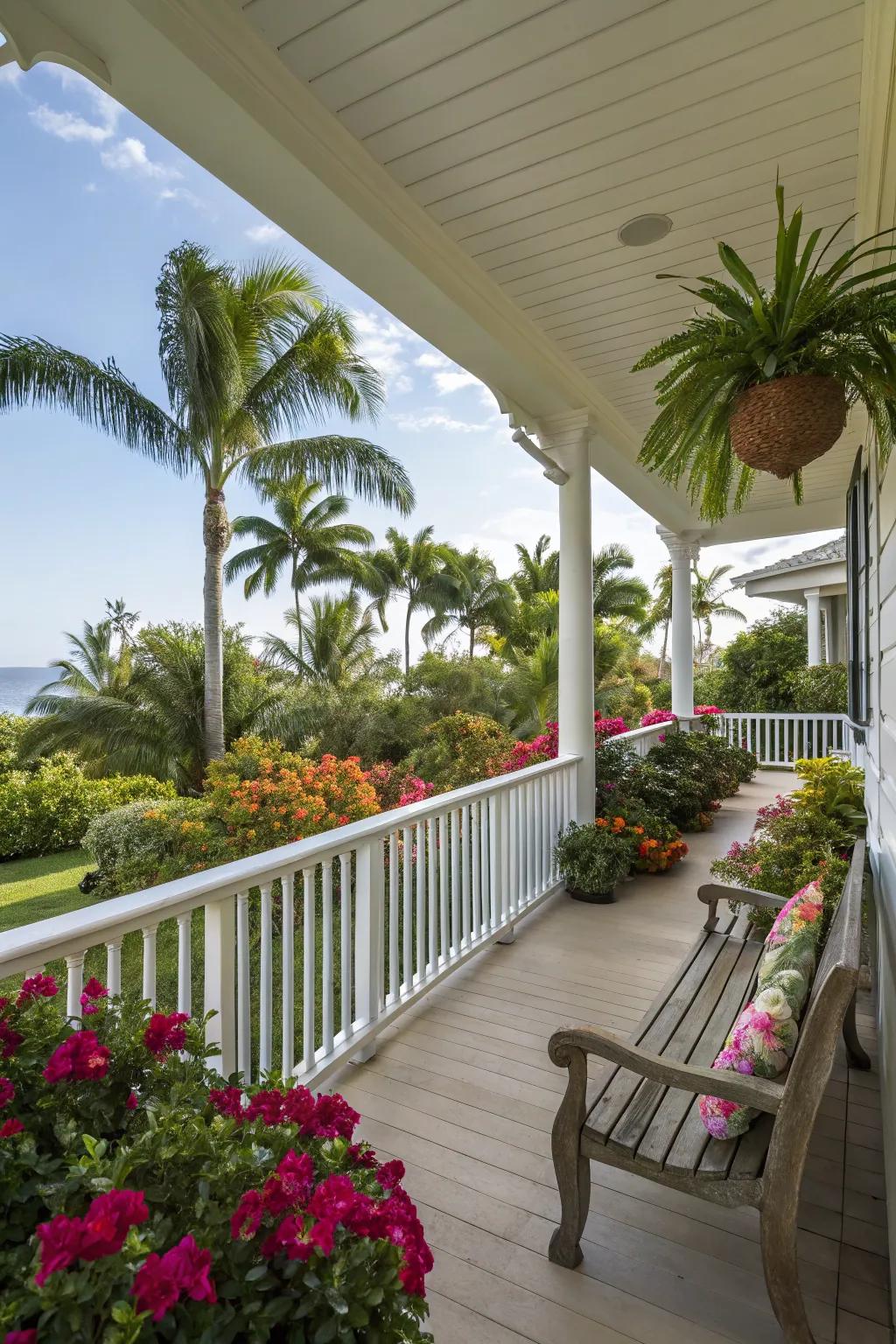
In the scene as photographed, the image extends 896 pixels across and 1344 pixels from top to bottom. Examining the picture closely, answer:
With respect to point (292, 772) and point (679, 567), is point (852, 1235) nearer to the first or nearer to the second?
point (292, 772)

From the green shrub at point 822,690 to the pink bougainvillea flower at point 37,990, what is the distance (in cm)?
960

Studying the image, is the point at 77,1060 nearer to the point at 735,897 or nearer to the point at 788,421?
the point at 788,421

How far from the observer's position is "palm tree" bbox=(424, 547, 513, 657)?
19.6 metres

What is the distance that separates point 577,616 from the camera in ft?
14.6

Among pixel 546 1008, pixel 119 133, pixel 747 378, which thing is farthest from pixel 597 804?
pixel 119 133

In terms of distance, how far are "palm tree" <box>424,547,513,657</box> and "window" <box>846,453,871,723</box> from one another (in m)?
15.6

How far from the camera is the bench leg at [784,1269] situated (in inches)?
53.2

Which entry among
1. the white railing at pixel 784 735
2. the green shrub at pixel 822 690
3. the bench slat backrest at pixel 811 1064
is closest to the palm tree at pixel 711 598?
the green shrub at pixel 822 690

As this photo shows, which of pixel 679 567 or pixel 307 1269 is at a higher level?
pixel 679 567

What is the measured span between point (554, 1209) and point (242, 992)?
1.01 metres

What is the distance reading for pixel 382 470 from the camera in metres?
12.5

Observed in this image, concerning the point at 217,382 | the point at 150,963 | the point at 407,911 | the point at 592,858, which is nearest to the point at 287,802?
the point at 592,858

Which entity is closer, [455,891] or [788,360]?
[788,360]

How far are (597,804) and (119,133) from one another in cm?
1691
